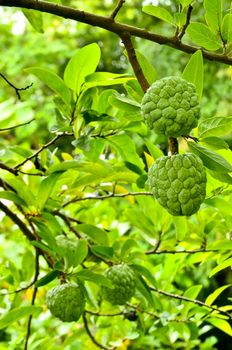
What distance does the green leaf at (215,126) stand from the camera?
1008mm

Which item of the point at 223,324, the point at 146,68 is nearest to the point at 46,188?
the point at 146,68

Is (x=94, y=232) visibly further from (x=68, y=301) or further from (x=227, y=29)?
(x=227, y=29)

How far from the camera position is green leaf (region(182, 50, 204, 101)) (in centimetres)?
96

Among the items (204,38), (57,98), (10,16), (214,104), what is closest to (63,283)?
(57,98)

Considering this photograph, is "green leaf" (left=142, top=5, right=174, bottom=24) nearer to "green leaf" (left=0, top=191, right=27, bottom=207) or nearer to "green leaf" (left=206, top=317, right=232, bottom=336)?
"green leaf" (left=0, top=191, right=27, bottom=207)

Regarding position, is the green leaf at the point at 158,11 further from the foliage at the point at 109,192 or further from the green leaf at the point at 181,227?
the green leaf at the point at 181,227

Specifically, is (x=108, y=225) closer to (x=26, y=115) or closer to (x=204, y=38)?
(x=204, y=38)

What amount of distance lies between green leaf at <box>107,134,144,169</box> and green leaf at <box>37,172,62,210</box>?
0.14 m

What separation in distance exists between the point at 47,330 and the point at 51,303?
149cm

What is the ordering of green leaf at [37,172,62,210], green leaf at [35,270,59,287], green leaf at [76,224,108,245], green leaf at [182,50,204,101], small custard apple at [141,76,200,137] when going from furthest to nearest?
green leaf at [76,224,108,245] → green leaf at [37,172,62,210] → green leaf at [35,270,59,287] → green leaf at [182,50,204,101] → small custard apple at [141,76,200,137]

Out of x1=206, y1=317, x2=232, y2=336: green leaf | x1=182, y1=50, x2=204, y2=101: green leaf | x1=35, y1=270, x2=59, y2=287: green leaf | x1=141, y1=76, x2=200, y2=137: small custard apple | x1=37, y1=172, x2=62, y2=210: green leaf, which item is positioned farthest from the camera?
x1=206, y1=317, x2=232, y2=336: green leaf

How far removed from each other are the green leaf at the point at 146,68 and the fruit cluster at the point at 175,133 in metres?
0.10

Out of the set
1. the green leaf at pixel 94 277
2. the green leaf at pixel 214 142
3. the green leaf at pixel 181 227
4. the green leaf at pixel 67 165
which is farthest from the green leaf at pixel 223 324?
the green leaf at pixel 214 142

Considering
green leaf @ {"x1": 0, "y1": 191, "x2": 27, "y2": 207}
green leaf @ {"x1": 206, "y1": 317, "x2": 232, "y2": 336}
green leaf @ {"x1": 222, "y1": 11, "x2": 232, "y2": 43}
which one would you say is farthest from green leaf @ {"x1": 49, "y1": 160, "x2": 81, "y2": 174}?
green leaf @ {"x1": 206, "y1": 317, "x2": 232, "y2": 336}
